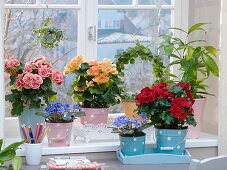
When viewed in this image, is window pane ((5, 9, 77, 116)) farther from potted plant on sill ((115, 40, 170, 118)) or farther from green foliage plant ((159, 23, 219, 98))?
green foliage plant ((159, 23, 219, 98))

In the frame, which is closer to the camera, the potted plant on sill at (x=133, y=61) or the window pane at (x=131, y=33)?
the potted plant on sill at (x=133, y=61)

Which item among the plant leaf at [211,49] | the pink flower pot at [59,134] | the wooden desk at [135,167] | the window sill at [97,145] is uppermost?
the plant leaf at [211,49]

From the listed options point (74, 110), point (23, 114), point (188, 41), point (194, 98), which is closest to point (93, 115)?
point (74, 110)

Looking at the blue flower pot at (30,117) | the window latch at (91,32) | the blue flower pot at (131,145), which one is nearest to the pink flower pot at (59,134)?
the blue flower pot at (30,117)

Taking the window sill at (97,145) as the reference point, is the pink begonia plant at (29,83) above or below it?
above

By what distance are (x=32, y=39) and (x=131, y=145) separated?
1112 mm

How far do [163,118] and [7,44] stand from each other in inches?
49.1

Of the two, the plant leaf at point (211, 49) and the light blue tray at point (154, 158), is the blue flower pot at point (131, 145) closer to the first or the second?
the light blue tray at point (154, 158)

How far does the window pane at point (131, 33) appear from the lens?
4004mm

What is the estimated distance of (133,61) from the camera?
379cm

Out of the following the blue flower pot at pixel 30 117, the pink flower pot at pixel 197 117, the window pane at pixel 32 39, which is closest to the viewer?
the blue flower pot at pixel 30 117

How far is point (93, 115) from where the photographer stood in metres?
3.55

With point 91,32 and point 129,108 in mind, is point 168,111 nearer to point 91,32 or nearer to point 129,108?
point 129,108

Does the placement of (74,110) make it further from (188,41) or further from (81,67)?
(188,41)
